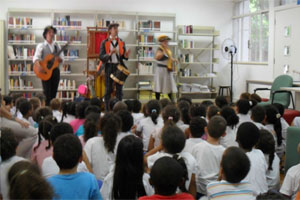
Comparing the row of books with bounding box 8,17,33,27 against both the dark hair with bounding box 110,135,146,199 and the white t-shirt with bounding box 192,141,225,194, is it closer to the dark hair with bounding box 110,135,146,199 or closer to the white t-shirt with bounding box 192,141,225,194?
the white t-shirt with bounding box 192,141,225,194

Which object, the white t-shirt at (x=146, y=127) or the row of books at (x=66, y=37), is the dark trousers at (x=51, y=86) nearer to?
the row of books at (x=66, y=37)

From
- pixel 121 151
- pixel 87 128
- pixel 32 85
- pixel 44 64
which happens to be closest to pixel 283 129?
pixel 87 128

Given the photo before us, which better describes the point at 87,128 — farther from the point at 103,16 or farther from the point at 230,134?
the point at 103,16

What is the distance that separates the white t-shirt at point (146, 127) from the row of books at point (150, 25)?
535cm

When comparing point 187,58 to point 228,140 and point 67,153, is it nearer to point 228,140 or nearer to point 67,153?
point 228,140

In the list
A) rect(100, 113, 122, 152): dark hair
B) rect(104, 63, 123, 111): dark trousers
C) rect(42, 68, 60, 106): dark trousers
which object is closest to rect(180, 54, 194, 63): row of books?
rect(104, 63, 123, 111): dark trousers

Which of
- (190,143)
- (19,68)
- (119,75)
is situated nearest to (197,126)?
(190,143)

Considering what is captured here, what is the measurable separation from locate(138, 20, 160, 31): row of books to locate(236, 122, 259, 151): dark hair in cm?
644

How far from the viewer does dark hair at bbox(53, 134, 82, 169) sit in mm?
1832

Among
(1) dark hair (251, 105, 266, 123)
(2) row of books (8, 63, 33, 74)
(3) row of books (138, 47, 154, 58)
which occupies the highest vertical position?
(3) row of books (138, 47, 154, 58)

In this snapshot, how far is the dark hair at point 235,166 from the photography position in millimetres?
1864

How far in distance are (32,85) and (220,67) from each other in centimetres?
499

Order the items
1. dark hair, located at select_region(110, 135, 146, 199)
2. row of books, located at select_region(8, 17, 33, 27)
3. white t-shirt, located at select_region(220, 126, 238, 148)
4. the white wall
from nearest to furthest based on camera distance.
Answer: dark hair, located at select_region(110, 135, 146, 199)
white t-shirt, located at select_region(220, 126, 238, 148)
row of books, located at select_region(8, 17, 33, 27)
the white wall

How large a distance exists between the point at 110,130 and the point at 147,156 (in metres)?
0.44
